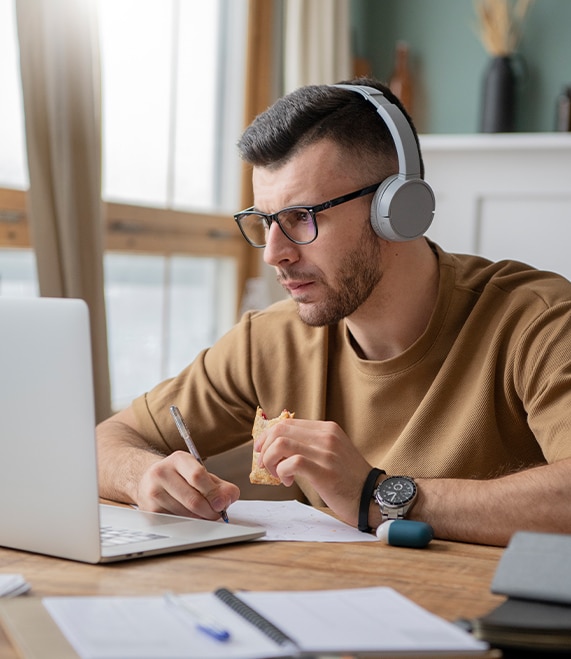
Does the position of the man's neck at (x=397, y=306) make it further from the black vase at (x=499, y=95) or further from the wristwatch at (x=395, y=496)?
the black vase at (x=499, y=95)

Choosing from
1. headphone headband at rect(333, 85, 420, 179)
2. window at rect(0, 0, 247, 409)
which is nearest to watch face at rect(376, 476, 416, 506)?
headphone headband at rect(333, 85, 420, 179)

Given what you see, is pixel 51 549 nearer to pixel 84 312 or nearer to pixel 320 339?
pixel 84 312

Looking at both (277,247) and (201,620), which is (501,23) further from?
(201,620)

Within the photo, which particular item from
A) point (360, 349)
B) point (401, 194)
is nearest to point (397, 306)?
point (360, 349)

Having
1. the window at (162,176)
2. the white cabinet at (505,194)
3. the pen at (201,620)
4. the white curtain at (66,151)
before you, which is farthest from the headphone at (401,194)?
the white cabinet at (505,194)

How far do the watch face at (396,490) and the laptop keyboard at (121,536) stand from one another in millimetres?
312

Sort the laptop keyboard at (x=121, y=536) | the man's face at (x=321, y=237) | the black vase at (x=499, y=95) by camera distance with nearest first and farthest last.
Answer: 1. the laptop keyboard at (x=121, y=536)
2. the man's face at (x=321, y=237)
3. the black vase at (x=499, y=95)

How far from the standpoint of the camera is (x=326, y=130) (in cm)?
169

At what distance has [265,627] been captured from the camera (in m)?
0.83

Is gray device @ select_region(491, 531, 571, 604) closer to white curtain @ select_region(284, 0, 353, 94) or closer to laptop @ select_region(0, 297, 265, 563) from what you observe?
laptop @ select_region(0, 297, 265, 563)

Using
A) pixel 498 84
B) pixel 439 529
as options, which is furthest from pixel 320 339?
pixel 498 84

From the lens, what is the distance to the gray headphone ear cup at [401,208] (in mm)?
1638

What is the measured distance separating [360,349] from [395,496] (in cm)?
52

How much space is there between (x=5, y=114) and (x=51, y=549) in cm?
177
